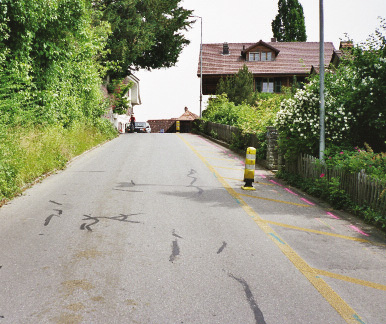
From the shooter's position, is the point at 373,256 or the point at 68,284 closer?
the point at 68,284

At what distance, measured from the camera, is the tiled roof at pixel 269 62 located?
5100 centimetres

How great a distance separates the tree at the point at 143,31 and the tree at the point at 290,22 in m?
28.8

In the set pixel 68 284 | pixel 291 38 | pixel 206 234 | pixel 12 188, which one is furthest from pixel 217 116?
pixel 291 38

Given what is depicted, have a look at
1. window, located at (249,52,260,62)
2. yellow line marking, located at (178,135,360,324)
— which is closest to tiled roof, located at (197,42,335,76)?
window, located at (249,52,260,62)

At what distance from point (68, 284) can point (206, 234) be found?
2.66m

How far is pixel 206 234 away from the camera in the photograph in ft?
22.4

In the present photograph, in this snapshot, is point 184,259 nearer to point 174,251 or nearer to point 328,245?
point 174,251

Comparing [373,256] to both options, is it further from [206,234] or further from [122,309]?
[122,309]

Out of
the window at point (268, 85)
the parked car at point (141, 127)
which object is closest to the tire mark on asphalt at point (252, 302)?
the parked car at point (141, 127)

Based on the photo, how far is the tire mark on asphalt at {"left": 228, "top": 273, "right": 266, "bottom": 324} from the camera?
398 cm

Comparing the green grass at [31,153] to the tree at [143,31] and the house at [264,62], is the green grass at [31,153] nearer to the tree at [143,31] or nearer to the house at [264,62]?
the tree at [143,31]

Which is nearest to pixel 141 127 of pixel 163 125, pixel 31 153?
pixel 163 125

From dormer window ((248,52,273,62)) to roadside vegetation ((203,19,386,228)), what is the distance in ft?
135

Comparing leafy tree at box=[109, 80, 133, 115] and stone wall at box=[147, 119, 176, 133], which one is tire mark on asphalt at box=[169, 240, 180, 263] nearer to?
leafy tree at box=[109, 80, 133, 115]
